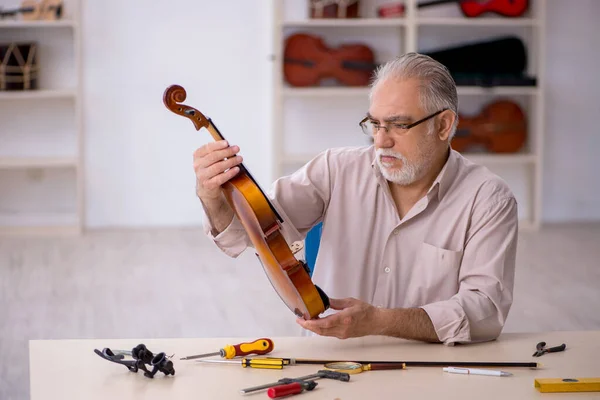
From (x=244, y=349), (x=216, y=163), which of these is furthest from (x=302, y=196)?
(x=244, y=349)

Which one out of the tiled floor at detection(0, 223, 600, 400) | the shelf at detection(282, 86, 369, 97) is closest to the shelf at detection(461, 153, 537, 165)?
the tiled floor at detection(0, 223, 600, 400)

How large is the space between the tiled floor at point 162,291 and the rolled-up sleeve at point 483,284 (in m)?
1.89

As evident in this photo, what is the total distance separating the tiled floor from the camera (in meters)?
4.05

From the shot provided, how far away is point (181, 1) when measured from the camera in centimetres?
642

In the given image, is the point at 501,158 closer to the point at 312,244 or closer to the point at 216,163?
the point at 312,244

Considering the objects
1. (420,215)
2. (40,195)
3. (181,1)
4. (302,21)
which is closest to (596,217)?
(302,21)

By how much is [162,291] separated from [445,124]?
2.79 m

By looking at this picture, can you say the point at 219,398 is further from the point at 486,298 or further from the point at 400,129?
the point at 400,129

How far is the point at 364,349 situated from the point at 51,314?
9.04 ft

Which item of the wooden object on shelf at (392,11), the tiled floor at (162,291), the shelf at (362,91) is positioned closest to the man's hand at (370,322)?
the tiled floor at (162,291)

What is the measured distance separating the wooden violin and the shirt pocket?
17.1 inches

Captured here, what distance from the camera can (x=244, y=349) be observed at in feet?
5.82

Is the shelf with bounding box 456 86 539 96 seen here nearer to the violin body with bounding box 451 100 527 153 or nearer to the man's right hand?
the violin body with bounding box 451 100 527 153

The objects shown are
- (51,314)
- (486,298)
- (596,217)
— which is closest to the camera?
(486,298)
